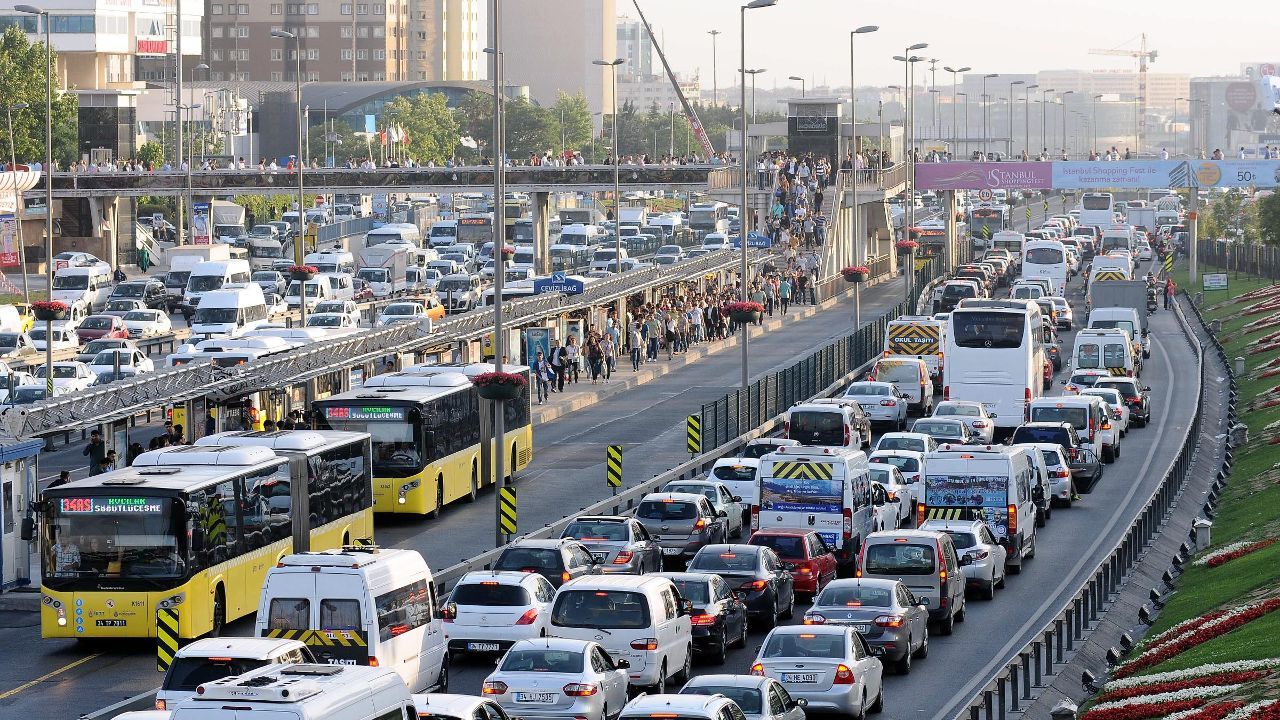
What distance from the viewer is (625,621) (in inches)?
1005

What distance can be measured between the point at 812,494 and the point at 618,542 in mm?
3984

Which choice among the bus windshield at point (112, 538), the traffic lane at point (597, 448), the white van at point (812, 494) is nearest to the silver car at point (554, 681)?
the bus windshield at point (112, 538)

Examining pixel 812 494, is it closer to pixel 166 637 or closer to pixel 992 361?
pixel 166 637

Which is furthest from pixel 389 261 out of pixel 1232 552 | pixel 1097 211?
pixel 1232 552

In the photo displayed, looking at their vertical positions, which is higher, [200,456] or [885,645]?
[200,456]

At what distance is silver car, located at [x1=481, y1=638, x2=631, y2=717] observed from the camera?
2269 cm

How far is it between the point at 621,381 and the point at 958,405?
677 inches

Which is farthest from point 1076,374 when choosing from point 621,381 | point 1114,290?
A: point 1114,290

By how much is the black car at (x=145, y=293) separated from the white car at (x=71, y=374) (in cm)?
2628

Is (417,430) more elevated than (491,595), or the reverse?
(417,430)

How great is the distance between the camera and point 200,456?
102ft

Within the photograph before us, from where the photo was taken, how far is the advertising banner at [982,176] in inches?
4375

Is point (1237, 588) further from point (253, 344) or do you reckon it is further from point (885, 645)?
point (253, 344)

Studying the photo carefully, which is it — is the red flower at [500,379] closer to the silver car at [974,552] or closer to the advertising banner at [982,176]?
the silver car at [974,552]
